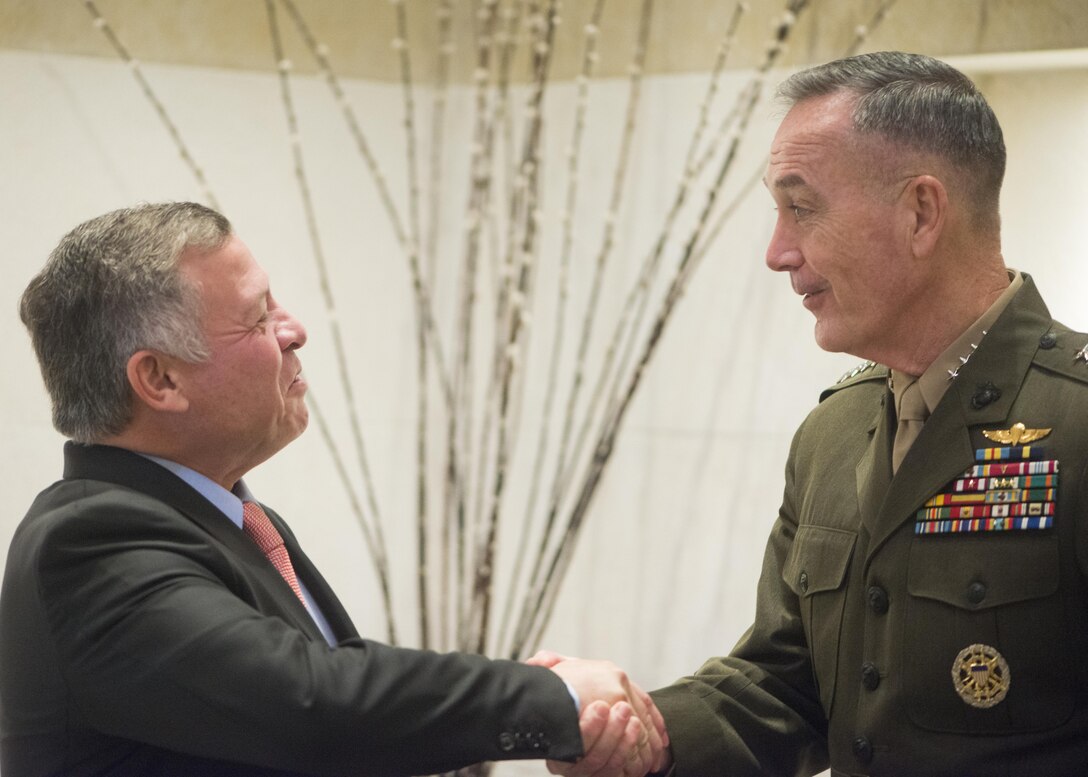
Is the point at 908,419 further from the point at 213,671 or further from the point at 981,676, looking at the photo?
the point at 213,671

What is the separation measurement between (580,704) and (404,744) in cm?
31

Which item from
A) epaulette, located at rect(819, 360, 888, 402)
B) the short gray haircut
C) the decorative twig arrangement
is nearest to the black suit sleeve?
epaulette, located at rect(819, 360, 888, 402)

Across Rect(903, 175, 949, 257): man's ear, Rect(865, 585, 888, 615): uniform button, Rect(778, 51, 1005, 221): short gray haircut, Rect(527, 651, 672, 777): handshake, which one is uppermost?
Rect(778, 51, 1005, 221): short gray haircut

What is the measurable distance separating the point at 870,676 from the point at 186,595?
0.90 metres

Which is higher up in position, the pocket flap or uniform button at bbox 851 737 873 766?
the pocket flap

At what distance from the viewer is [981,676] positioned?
166cm

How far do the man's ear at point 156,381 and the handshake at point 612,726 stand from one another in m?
0.63

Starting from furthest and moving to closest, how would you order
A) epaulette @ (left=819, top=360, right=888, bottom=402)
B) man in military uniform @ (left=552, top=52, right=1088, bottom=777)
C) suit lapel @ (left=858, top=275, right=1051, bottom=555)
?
epaulette @ (left=819, top=360, right=888, bottom=402)
suit lapel @ (left=858, top=275, right=1051, bottom=555)
man in military uniform @ (left=552, top=52, right=1088, bottom=777)

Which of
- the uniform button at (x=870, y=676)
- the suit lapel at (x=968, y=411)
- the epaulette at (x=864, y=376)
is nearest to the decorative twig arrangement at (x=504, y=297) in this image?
the epaulette at (x=864, y=376)

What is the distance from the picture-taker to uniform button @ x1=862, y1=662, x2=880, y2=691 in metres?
1.77

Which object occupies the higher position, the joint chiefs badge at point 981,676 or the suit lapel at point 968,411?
the suit lapel at point 968,411

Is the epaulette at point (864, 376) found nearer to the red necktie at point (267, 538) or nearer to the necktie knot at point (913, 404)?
the necktie knot at point (913, 404)

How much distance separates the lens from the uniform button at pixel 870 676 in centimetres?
177

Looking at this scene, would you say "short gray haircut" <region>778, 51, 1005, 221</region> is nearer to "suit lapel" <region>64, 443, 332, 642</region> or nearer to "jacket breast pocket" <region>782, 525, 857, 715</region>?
"jacket breast pocket" <region>782, 525, 857, 715</region>
